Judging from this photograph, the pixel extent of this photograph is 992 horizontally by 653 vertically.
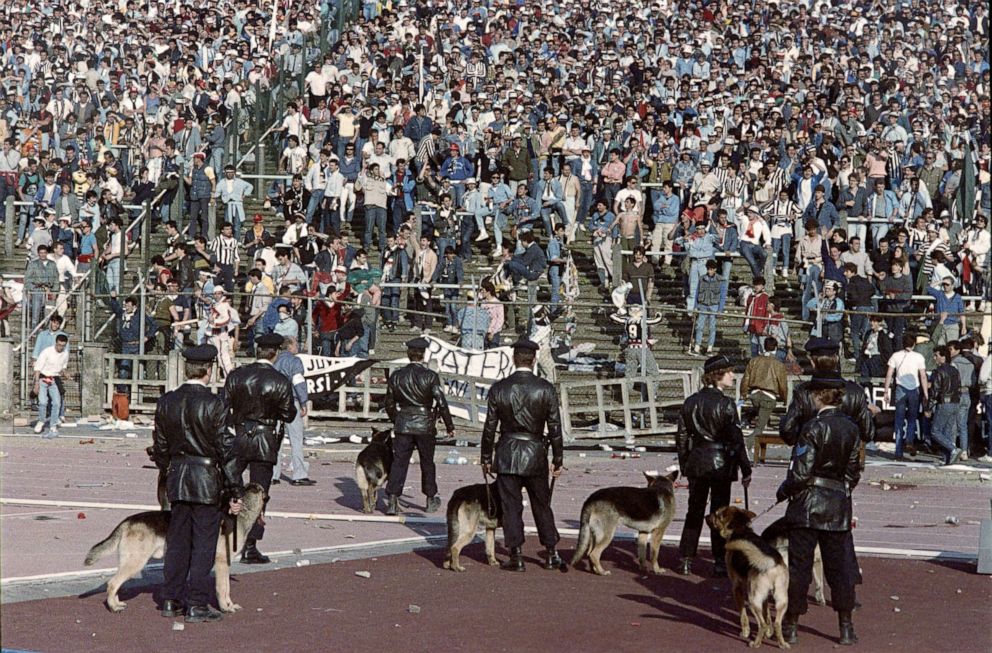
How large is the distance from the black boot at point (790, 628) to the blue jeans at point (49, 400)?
1406cm

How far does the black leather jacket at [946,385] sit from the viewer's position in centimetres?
A: 2019

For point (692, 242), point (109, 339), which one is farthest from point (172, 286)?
point (692, 242)

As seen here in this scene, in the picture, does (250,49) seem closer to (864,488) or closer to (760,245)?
(760,245)

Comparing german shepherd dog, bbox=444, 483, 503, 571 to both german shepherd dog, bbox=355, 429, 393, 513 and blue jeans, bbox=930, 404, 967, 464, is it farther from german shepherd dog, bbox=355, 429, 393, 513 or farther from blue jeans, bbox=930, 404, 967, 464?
blue jeans, bbox=930, 404, 967, 464

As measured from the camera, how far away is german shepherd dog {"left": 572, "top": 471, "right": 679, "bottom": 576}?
40.5 ft

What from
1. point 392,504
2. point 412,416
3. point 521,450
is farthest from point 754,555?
point 392,504

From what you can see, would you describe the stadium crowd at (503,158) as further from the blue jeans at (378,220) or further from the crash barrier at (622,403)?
the crash barrier at (622,403)

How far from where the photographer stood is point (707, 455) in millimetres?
12555

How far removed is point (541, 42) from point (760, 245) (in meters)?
10.8

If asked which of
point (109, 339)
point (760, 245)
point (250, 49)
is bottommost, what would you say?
point (109, 339)

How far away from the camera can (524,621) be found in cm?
1073

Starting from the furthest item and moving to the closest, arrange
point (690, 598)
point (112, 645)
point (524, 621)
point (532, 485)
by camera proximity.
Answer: point (532, 485) → point (690, 598) → point (524, 621) → point (112, 645)

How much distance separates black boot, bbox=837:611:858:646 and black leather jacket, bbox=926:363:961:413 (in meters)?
10.5

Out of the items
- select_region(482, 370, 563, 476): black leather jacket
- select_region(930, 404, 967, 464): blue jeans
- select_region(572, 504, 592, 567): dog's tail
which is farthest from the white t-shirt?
select_region(572, 504, 592, 567): dog's tail
